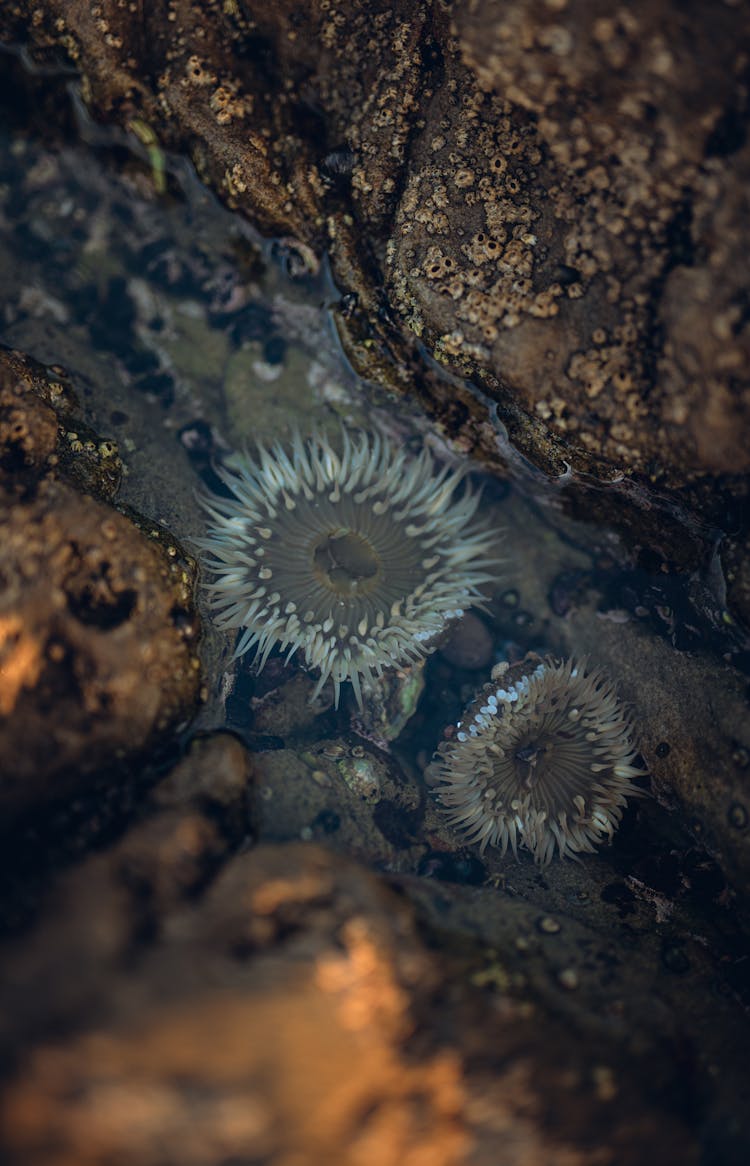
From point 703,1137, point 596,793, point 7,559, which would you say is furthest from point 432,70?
point 703,1137

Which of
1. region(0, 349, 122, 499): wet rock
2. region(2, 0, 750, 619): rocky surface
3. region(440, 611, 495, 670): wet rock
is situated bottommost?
region(440, 611, 495, 670): wet rock

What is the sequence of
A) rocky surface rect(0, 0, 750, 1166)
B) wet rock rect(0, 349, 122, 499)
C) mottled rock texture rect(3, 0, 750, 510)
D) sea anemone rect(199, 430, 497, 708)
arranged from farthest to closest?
sea anemone rect(199, 430, 497, 708), wet rock rect(0, 349, 122, 499), mottled rock texture rect(3, 0, 750, 510), rocky surface rect(0, 0, 750, 1166)

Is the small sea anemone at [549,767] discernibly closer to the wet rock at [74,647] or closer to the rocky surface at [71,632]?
the rocky surface at [71,632]

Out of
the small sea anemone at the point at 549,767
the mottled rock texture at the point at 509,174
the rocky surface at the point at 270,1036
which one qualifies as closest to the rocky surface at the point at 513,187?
the mottled rock texture at the point at 509,174

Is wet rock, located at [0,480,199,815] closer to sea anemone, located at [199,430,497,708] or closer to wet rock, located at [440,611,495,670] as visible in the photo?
sea anemone, located at [199,430,497,708]

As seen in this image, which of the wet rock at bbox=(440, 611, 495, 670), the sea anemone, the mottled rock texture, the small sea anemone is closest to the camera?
the mottled rock texture

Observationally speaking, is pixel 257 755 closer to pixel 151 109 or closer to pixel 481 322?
pixel 481 322

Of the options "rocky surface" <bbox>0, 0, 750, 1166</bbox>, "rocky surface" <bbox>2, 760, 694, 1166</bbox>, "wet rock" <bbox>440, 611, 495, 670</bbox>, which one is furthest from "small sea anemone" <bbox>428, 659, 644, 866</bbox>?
"rocky surface" <bbox>2, 760, 694, 1166</bbox>
